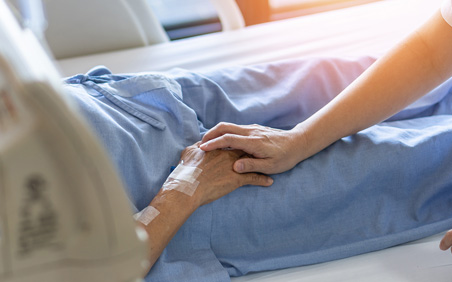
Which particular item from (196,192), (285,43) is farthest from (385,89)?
(285,43)

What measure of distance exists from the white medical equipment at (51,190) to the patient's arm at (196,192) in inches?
19.4

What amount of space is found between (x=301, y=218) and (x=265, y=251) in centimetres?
11

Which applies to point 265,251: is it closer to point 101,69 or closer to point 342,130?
point 342,130

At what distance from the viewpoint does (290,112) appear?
52.2 inches

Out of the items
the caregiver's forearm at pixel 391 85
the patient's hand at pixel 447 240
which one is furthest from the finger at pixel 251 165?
the patient's hand at pixel 447 240

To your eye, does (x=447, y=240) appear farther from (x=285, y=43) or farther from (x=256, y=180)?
(x=285, y=43)

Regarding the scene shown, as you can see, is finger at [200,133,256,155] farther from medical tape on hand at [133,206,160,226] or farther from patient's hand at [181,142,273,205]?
medical tape on hand at [133,206,160,226]

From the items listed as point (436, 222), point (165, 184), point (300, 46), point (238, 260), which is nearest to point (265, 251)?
point (238, 260)

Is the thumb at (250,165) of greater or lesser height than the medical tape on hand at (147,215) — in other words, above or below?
above

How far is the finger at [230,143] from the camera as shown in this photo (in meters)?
1.08

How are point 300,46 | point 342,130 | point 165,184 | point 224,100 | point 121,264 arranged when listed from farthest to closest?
1. point 300,46
2. point 224,100
3. point 342,130
4. point 165,184
5. point 121,264

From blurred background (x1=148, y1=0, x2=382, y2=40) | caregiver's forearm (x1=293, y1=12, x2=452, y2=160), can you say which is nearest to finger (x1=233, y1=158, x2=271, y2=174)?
caregiver's forearm (x1=293, y1=12, x2=452, y2=160)

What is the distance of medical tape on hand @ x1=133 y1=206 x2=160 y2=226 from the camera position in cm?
97

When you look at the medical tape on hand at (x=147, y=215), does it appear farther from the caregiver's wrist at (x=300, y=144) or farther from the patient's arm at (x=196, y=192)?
the caregiver's wrist at (x=300, y=144)
